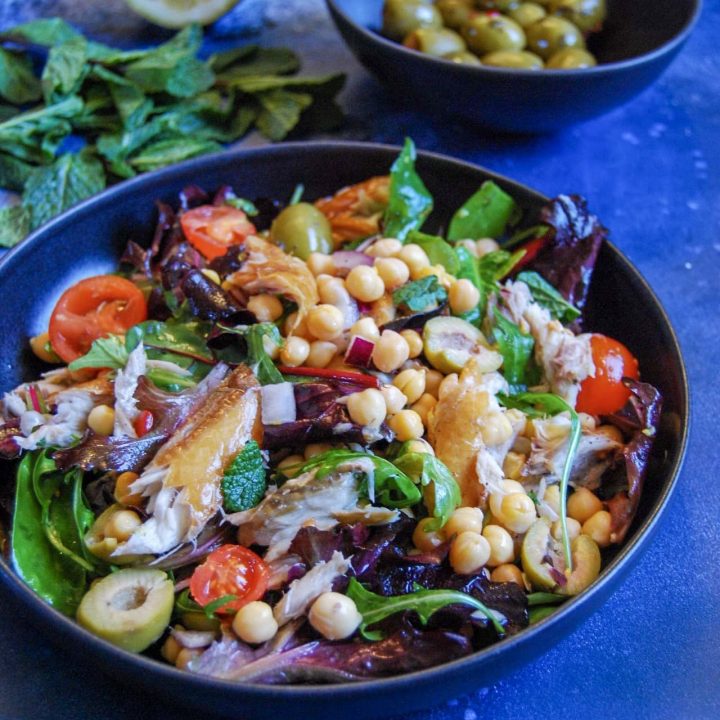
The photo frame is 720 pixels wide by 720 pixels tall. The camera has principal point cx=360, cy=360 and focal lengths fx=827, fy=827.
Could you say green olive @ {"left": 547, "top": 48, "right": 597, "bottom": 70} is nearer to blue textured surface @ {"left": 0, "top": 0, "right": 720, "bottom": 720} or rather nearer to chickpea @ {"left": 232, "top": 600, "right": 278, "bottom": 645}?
blue textured surface @ {"left": 0, "top": 0, "right": 720, "bottom": 720}

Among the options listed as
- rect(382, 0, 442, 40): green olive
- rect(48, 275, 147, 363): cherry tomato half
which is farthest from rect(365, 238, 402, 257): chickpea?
rect(382, 0, 442, 40): green olive

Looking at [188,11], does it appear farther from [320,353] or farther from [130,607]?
[130,607]

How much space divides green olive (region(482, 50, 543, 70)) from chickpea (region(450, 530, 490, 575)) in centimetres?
226

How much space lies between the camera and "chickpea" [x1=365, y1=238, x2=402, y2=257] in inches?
102

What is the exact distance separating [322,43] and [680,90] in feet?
6.04

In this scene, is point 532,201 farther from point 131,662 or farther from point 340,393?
point 131,662

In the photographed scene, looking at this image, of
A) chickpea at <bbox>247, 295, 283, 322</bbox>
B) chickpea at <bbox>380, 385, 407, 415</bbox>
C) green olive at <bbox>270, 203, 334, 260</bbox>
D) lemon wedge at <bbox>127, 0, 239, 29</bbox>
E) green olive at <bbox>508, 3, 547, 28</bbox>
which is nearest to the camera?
chickpea at <bbox>380, 385, 407, 415</bbox>

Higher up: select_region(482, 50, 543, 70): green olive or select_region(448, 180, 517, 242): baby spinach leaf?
select_region(482, 50, 543, 70): green olive

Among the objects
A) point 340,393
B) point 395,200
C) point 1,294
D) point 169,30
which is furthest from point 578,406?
point 169,30

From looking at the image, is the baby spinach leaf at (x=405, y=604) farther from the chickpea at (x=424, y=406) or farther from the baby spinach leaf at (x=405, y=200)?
the baby spinach leaf at (x=405, y=200)

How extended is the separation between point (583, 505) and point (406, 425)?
1.69 ft

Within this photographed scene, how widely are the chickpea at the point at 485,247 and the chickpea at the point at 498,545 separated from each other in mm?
1107

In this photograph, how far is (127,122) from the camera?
11.3 feet

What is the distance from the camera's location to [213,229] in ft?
9.29
